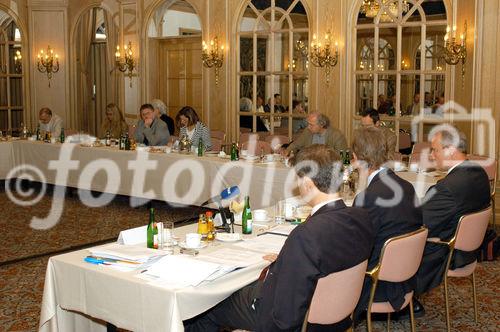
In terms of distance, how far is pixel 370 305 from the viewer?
11.3 feet

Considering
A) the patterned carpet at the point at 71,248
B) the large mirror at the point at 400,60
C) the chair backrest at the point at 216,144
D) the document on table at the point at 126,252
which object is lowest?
the patterned carpet at the point at 71,248

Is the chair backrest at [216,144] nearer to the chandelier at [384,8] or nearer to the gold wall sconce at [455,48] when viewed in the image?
the chandelier at [384,8]

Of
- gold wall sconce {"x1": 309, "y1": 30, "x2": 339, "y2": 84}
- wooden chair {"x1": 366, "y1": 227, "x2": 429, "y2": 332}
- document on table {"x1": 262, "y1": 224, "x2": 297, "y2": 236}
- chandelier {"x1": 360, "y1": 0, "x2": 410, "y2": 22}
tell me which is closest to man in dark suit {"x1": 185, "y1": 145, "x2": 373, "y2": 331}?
wooden chair {"x1": 366, "y1": 227, "x2": 429, "y2": 332}

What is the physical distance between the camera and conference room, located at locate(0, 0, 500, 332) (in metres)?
2.92

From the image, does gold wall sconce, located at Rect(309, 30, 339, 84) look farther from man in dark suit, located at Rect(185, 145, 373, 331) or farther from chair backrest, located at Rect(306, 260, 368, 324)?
chair backrest, located at Rect(306, 260, 368, 324)

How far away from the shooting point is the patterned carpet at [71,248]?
4.46 m

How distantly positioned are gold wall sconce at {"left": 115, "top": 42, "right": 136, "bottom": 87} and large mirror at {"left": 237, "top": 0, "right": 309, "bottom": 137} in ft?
7.64

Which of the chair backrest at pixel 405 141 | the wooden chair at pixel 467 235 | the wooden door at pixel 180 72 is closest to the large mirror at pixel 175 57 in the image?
the wooden door at pixel 180 72

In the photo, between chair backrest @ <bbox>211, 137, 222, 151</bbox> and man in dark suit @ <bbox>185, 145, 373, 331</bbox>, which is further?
chair backrest @ <bbox>211, 137, 222, 151</bbox>

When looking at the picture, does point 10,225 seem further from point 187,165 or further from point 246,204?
point 246,204

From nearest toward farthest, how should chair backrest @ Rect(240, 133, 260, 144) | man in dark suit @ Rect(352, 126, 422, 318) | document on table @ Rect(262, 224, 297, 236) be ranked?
man in dark suit @ Rect(352, 126, 422, 318), document on table @ Rect(262, 224, 297, 236), chair backrest @ Rect(240, 133, 260, 144)

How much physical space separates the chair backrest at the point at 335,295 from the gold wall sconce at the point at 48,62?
10543mm

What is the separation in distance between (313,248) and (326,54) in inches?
269

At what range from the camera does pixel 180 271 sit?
297 cm
